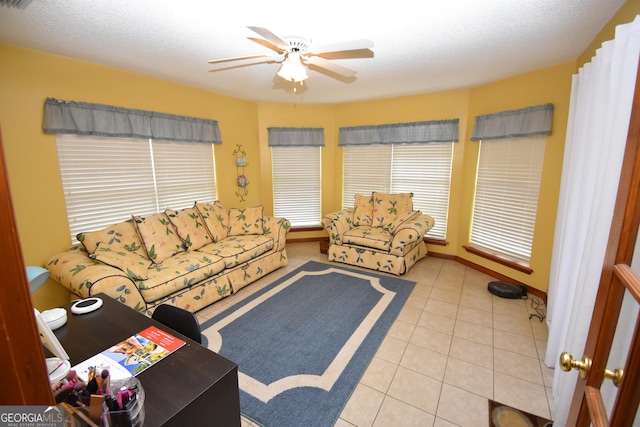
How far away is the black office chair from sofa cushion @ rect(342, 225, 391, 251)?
2816 mm

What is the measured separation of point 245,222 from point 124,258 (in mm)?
1619

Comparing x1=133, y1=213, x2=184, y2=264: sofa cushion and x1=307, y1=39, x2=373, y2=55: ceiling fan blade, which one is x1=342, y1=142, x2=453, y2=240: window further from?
x1=133, y1=213, x2=184, y2=264: sofa cushion

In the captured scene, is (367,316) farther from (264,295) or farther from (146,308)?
(146,308)

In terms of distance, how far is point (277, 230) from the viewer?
12.9ft

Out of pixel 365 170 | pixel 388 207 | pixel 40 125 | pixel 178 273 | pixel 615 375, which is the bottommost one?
pixel 178 273

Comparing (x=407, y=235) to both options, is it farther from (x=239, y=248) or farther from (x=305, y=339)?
(x=239, y=248)

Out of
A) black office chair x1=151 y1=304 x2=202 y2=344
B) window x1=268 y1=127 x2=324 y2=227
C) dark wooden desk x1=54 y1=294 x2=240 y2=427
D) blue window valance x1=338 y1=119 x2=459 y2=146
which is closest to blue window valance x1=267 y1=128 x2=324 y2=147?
window x1=268 y1=127 x2=324 y2=227

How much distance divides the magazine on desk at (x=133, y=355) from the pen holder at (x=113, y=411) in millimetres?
258

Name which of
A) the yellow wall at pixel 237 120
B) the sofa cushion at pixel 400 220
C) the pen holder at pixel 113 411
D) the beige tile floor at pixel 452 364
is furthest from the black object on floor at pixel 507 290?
the pen holder at pixel 113 411

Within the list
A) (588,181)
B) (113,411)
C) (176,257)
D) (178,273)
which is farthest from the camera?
(176,257)

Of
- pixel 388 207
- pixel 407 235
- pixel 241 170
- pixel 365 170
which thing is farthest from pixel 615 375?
pixel 241 170

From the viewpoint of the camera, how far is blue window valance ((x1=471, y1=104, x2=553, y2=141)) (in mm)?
2934

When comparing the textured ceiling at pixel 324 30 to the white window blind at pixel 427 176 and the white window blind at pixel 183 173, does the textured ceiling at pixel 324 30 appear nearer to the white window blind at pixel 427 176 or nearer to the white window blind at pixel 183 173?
the white window blind at pixel 183 173

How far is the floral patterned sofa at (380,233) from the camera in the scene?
3732 millimetres
